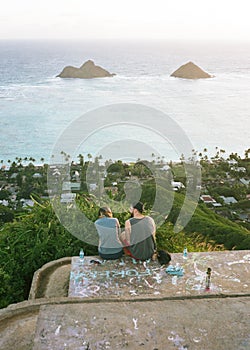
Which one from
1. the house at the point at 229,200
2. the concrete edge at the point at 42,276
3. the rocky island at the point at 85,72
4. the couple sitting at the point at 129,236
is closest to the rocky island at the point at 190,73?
the rocky island at the point at 85,72

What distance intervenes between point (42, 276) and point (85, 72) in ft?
386

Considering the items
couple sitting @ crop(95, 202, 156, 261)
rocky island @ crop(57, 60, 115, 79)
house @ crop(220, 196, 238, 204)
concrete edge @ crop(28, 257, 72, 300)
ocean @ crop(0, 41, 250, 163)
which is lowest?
house @ crop(220, 196, 238, 204)

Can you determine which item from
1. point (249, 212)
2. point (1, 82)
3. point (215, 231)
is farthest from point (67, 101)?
point (215, 231)

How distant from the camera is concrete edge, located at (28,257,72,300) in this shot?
4930 millimetres

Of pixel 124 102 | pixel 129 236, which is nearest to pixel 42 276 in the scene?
pixel 129 236

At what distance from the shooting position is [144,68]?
131500 millimetres

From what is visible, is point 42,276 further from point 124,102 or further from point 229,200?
point 124,102

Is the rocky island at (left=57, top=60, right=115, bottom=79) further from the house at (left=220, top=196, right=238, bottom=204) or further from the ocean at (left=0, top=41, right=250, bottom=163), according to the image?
the house at (left=220, top=196, right=238, bottom=204)

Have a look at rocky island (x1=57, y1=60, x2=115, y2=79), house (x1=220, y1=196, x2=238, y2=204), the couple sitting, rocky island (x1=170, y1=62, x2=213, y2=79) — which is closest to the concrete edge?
the couple sitting

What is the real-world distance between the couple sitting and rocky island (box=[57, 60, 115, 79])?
11483cm

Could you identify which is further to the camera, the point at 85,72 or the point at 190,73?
the point at 85,72

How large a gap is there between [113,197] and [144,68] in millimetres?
127934

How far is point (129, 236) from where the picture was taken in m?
5.07

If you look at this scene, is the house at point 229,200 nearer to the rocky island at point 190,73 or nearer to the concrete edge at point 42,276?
the concrete edge at point 42,276
